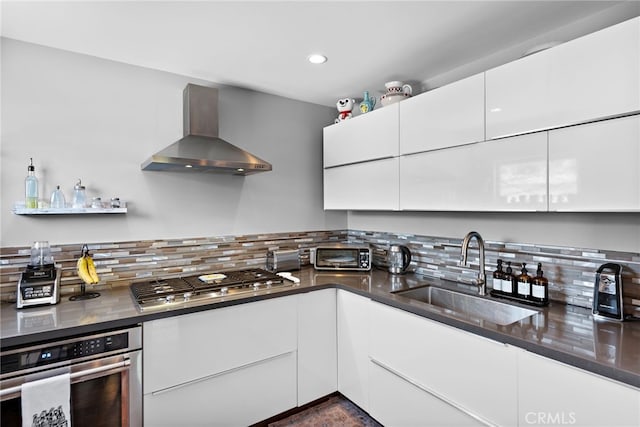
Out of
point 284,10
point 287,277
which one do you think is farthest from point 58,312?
point 284,10

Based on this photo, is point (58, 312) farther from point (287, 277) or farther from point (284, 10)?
point (284, 10)

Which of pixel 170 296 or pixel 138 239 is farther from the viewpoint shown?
pixel 138 239

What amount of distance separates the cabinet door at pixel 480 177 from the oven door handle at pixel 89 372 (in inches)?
70.6

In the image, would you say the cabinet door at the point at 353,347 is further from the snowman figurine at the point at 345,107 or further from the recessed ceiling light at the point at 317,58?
the recessed ceiling light at the point at 317,58

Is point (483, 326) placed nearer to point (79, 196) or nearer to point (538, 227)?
point (538, 227)

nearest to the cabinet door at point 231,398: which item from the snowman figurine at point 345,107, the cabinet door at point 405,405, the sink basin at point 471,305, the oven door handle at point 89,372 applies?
the oven door handle at point 89,372

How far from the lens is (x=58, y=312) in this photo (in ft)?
5.45

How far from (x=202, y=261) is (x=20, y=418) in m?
1.25

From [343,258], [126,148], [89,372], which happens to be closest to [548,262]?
[343,258]

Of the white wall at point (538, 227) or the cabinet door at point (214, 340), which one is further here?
the cabinet door at point (214, 340)

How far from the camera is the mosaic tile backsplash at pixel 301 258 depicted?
1.69 m

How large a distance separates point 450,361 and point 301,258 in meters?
1.61

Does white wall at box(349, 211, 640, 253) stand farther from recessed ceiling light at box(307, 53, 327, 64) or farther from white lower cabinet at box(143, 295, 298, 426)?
recessed ceiling light at box(307, 53, 327, 64)

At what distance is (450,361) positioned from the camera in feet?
5.21
